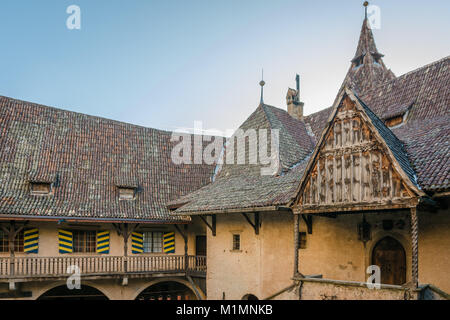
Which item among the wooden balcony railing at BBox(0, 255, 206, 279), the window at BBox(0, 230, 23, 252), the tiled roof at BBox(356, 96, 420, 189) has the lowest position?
the wooden balcony railing at BBox(0, 255, 206, 279)

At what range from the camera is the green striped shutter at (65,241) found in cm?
1939

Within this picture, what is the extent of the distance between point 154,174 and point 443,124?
13.7m

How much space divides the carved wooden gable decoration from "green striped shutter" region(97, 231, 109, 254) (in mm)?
10386

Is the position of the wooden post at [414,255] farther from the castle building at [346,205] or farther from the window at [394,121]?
the window at [394,121]

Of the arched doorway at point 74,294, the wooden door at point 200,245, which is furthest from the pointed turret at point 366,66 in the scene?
the arched doorway at point 74,294

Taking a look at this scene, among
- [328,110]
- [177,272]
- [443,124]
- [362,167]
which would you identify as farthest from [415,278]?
[328,110]

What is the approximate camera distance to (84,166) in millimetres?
21266

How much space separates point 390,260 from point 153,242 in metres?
11.6

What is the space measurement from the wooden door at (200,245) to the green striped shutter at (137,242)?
107 inches

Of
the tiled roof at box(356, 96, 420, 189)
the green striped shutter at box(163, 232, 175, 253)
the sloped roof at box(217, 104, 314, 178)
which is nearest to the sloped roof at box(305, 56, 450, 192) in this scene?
the tiled roof at box(356, 96, 420, 189)

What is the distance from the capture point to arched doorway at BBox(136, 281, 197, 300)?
2247 centimetres

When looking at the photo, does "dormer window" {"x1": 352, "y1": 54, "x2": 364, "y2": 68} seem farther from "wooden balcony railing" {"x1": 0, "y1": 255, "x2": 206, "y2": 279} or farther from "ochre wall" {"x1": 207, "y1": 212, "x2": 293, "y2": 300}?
"wooden balcony railing" {"x1": 0, "y1": 255, "x2": 206, "y2": 279}

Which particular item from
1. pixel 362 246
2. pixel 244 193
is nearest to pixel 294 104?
pixel 244 193

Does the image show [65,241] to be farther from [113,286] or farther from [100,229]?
[113,286]
